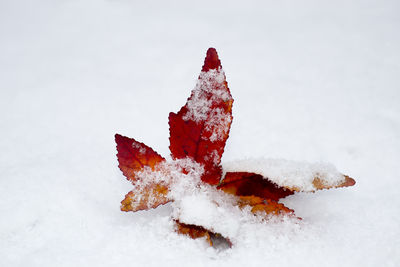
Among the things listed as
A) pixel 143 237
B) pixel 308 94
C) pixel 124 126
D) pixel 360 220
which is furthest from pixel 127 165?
pixel 308 94

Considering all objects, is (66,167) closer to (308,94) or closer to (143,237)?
(143,237)

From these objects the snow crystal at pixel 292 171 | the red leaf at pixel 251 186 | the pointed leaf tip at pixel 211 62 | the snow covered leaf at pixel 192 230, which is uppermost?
the pointed leaf tip at pixel 211 62

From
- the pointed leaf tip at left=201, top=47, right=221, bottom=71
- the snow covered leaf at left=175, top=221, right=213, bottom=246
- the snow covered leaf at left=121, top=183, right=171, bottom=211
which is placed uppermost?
the pointed leaf tip at left=201, top=47, right=221, bottom=71

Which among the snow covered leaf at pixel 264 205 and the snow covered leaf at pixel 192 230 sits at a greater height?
the snow covered leaf at pixel 264 205

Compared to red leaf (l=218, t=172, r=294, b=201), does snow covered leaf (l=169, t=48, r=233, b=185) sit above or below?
above

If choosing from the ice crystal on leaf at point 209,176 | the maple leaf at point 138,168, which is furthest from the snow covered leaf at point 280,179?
the maple leaf at point 138,168

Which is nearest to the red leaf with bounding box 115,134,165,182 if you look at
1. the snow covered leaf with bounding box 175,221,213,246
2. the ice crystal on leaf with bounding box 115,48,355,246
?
the ice crystal on leaf with bounding box 115,48,355,246

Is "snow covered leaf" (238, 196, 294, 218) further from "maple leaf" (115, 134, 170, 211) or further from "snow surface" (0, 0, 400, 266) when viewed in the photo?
"maple leaf" (115, 134, 170, 211)

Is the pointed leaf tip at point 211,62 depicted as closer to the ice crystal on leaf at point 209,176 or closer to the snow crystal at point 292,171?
the ice crystal on leaf at point 209,176
